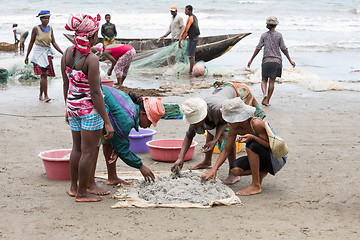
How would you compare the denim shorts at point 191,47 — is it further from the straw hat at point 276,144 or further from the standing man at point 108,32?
the straw hat at point 276,144

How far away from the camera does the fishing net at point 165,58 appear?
42.5 feet

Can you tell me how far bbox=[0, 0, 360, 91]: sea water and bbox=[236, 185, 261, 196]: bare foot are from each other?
6.34 meters

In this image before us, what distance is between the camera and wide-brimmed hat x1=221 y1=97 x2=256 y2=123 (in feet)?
12.8

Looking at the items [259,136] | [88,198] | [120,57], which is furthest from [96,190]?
[120,57]

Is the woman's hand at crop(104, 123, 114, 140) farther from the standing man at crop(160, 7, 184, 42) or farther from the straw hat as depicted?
the standing man at crop(160, 7, 184, 42)

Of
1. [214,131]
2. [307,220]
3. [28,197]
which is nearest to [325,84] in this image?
[214,131]

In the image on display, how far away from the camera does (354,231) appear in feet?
10.8

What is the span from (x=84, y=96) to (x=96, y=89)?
162 millimetres

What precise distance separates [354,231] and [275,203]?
76cm

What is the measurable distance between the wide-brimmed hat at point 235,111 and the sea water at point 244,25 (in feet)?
21.3

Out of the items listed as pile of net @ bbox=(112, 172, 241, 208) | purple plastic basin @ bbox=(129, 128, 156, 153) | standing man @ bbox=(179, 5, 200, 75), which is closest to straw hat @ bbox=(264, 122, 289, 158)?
pile of net @ bbox=(112, 172, 241, 208)

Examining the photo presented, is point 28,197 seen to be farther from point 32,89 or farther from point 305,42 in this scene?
point 305,42

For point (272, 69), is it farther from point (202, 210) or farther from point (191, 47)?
point (202, 210)

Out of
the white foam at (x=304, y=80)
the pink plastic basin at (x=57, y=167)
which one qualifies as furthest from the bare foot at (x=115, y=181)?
the white foam at (x=304, y=80)
